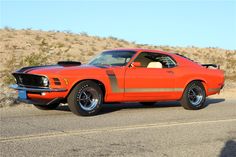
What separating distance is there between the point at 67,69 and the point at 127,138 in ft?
8.88

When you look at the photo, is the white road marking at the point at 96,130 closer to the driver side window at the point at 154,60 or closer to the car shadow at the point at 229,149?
the car shadow at the point at 229,149

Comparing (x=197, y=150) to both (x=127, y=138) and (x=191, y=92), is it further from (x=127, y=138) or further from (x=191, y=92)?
(x=191, y=92)

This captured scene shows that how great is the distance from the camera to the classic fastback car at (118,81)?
9.05 m

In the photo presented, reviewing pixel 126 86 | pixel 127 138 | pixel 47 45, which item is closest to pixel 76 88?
pixel 126 86

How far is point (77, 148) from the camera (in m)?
6.12

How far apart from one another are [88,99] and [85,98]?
89mm

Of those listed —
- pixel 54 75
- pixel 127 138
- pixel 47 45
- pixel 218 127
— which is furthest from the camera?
pixel 47 45

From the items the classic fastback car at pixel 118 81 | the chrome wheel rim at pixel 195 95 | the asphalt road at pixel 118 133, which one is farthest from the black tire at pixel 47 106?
the chrome wheel rim at pixel 195 95

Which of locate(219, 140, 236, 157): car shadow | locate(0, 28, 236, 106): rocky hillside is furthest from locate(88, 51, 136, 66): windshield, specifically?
locate(0, 28, 236, 106): rocky hillside

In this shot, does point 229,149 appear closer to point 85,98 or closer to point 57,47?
point 85,98

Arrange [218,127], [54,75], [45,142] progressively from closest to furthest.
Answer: [45,142] < [218,127] < [54,75]

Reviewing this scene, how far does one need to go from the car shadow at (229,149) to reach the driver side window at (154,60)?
416 centimetres

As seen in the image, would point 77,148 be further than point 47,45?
No

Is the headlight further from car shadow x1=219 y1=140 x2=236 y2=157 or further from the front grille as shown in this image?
car shadow x1=219 y1=140 x2=236 y2=157
